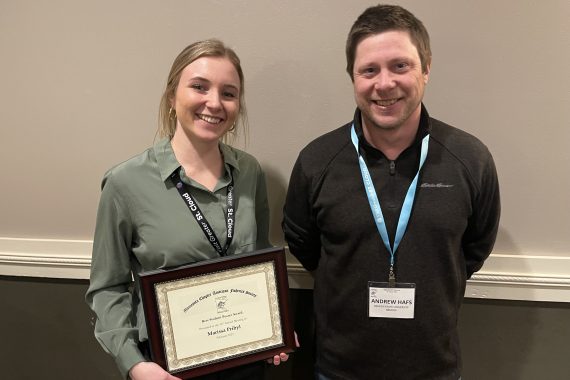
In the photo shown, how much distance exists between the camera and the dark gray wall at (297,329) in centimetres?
178

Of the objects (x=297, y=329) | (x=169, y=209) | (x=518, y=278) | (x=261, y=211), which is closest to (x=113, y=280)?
(x=169, y=209)

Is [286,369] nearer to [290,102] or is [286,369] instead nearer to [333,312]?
[333,312]

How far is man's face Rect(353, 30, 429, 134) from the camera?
1.24 metres

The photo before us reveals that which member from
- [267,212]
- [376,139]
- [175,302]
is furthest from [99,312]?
[376,139]

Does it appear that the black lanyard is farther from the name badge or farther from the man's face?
the man's face

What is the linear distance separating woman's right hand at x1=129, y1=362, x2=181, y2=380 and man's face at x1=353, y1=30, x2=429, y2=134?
3.10 ft

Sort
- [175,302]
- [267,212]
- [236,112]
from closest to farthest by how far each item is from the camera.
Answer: [175,302]
[236,112]
[267,212]

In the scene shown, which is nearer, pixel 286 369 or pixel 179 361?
pixel 179 361

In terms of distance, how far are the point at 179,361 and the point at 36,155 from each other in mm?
1305

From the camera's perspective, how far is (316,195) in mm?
1418

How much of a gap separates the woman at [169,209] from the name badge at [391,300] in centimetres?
42

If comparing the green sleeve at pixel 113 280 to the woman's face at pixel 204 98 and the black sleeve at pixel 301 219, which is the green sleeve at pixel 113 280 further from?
the black sleeve at pixel 301 219

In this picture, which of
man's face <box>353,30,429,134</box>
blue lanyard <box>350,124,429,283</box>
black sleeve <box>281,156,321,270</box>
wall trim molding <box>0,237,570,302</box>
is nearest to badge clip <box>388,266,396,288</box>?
blue lanyard <box>350,124,429,283</box>

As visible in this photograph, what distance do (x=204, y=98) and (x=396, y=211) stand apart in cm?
66
